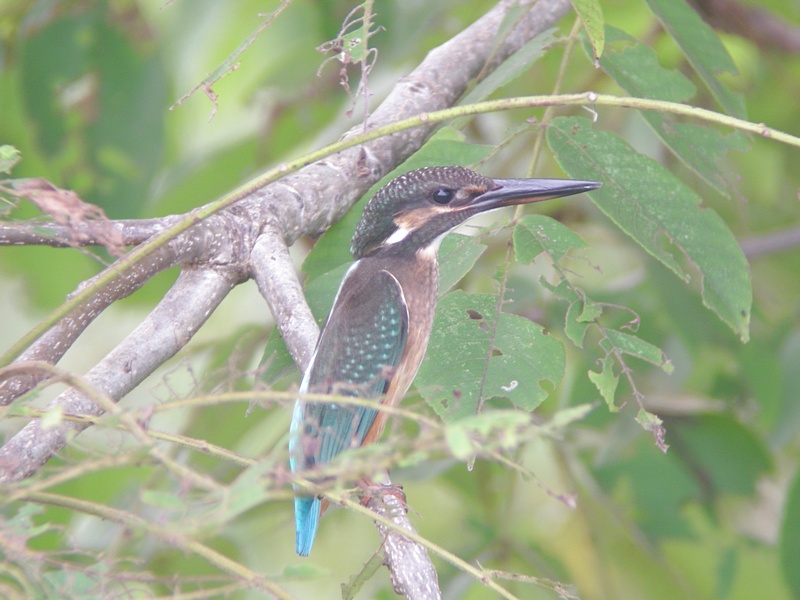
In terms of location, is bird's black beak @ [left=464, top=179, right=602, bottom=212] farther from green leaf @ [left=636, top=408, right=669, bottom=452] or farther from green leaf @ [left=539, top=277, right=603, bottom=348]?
green leaf @ [left=636, top=408, right=669, bottom=452]

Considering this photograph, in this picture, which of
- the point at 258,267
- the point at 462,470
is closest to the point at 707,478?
the point at 462,470

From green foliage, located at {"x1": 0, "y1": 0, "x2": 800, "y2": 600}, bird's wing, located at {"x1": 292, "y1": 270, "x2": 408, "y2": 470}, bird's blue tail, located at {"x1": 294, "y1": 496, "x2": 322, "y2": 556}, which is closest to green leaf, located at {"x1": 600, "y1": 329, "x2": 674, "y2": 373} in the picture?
green foliage, located at {"x1": 0, "y1": 0, "x2": 800, "y2": 600}

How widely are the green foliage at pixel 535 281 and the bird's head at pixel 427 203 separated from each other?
0.22 feet

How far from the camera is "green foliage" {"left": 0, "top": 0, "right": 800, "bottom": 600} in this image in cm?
190

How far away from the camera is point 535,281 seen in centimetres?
333

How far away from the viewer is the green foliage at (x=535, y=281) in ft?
6.24

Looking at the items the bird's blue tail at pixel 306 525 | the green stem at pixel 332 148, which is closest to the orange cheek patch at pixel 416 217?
the bird's blue tail at pixel 306 525

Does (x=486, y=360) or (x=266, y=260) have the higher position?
(x=266, y=260)

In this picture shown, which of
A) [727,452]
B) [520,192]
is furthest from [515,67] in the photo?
[727,452]

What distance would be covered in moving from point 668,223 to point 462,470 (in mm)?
1564

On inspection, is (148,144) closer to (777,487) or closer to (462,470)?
(462,470)

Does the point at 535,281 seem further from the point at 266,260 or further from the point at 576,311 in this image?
the point at 266,260

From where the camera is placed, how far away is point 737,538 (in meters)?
3.22

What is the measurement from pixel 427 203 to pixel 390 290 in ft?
0.74
